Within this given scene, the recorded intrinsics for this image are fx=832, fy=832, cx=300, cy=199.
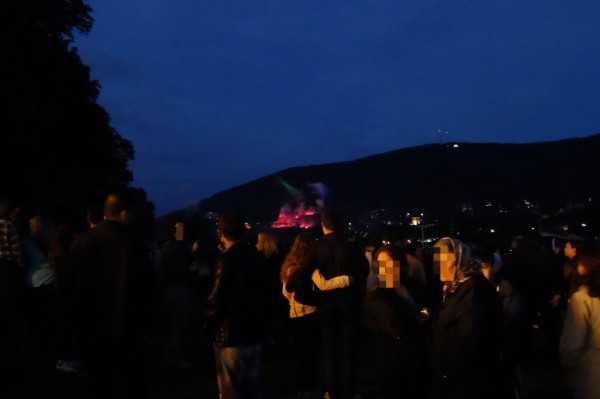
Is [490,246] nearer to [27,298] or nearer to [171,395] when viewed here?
[171,395]

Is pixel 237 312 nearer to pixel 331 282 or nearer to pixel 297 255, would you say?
pixel 331 282

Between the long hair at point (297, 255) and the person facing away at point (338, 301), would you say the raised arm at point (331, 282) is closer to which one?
the person facing away at point (338, 301)

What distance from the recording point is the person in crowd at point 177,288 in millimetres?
10203

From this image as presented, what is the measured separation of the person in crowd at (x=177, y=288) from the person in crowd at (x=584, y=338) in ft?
17.6

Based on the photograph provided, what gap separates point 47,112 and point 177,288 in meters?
14.9

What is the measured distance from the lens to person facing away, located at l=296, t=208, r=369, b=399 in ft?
26.2

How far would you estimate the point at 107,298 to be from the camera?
5.49m

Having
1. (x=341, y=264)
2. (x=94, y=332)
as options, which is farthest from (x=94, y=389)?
(x=341, y=264)

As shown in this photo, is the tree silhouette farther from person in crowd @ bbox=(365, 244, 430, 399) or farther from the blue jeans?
person in crowd @ bbox=(365, 244, 430, 399)

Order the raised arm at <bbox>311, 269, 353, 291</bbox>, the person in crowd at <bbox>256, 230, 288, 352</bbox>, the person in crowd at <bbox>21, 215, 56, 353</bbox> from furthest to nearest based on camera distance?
the person in crowd at <bbox>256, 230, 288, 352</bbox>
the person in crowd at <bbox>21, 215, 56, 353</bbox>
the raised arm at <bbox>311, 269, 353, 291</bbox>

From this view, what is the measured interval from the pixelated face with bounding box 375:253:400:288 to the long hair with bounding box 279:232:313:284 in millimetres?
2909

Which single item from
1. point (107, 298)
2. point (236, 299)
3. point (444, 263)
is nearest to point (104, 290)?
point (107, 298)

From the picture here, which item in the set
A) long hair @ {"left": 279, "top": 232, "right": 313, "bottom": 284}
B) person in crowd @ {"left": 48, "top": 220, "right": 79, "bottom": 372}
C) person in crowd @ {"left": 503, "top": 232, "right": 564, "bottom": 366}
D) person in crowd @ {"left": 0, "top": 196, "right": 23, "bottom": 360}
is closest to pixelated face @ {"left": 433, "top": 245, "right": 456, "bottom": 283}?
long hair @ {"left": 279, "top": 232, "right": 313, "bottom": 284}

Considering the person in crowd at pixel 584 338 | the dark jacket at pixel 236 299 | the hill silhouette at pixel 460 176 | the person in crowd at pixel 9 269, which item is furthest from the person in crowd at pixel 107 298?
the hill silhouette at pixel 460 176
